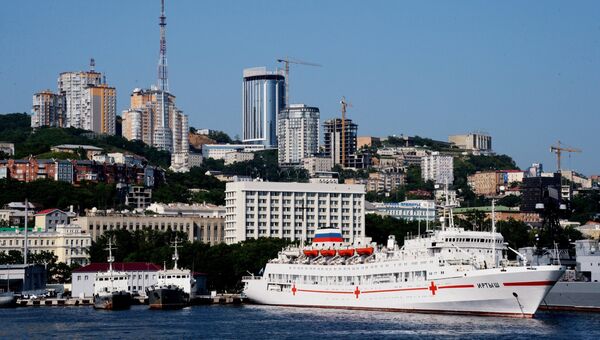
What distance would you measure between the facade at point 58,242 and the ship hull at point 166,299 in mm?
50243

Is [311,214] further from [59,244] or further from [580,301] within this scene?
[580,301]

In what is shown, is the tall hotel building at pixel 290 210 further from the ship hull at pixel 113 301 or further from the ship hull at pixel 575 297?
the ship hull at pixel 575 297

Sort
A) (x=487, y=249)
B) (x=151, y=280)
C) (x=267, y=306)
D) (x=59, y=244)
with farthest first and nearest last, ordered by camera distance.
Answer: (x=59, y=244)
(x=151, y=280)
(x=267, y=306)
(x=487, y=249)

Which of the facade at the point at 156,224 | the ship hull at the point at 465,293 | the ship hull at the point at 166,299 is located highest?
the facade at the point at 156,224

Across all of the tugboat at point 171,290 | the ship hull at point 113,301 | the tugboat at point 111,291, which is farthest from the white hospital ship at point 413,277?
the tugboat at point 111,291

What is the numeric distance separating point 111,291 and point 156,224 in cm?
6016

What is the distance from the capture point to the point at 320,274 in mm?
106375

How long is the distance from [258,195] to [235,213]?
14.3 ft

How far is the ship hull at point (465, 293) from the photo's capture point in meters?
85.9

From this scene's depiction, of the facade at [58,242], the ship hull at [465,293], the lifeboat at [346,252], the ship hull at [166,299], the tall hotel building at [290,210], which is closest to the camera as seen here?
the ship hull at [465,293]

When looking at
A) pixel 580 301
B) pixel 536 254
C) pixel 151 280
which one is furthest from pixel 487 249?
pixel 151 280

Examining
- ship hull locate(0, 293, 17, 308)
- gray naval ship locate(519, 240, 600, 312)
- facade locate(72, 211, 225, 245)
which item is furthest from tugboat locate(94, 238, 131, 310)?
facade locate(72, 211, 225, 245)

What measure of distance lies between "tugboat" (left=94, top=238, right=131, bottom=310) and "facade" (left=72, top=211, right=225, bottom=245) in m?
47.9

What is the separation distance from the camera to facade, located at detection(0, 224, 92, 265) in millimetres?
162125
